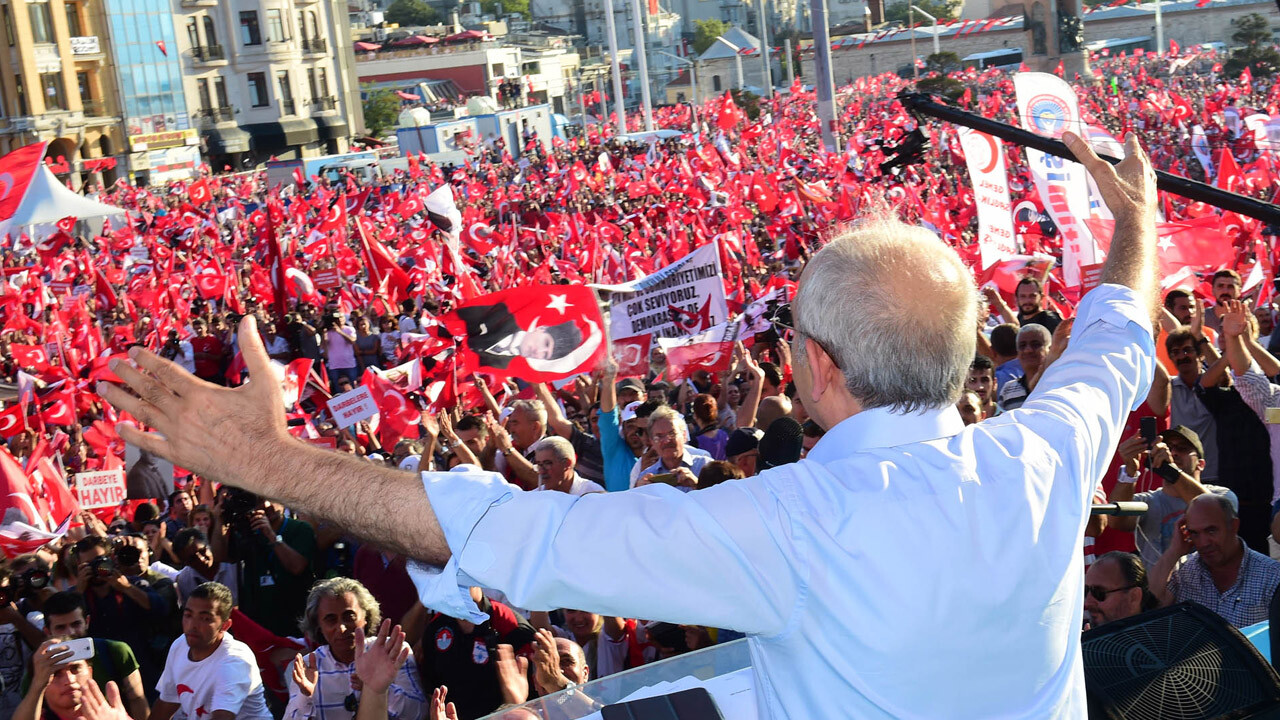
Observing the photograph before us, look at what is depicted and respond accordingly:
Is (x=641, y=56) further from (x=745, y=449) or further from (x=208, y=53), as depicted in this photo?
(x=745, y=449)

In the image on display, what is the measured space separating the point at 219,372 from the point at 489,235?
6.13 metres

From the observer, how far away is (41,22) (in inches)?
2004

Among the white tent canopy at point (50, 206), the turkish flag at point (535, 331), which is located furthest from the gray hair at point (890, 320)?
the white tent canopy at point (50, 206)

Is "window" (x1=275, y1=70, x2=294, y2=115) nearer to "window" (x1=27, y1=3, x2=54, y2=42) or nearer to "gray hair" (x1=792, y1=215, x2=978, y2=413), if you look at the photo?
"window" (x1=27, y1=3, x2=54, y2=42)

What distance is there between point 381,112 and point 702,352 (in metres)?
73.1

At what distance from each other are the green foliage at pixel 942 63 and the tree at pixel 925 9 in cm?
3495

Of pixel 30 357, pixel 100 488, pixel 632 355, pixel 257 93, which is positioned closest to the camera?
pixel 100 488

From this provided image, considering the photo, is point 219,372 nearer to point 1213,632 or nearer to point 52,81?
point 1213,632

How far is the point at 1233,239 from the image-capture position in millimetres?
10344

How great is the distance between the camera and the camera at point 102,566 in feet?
18.0

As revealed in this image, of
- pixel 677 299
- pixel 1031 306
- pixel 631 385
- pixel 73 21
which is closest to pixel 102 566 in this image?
pixel 631 385

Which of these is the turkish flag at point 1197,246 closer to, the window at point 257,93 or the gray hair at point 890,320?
the gray hair at point 890,320

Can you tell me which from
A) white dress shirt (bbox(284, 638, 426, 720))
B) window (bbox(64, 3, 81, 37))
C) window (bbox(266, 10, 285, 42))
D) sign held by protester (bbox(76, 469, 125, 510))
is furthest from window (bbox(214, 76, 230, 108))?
white dress shirt (bbox(284, 638, 426, 720))

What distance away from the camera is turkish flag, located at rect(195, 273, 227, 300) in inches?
642
